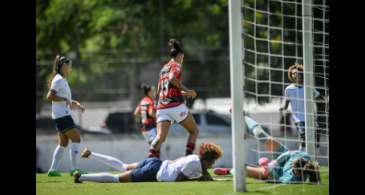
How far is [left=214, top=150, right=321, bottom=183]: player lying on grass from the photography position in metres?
11.7

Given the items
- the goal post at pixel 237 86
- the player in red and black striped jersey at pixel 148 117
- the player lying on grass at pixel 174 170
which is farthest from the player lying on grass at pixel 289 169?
the player in red and black striped jersey at pixel 148 117

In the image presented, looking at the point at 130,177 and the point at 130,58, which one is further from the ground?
the point at 130,58

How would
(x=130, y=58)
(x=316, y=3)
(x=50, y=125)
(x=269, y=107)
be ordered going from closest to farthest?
(x=316, y=3) < (x=269, y=107) < (x=50, y=125) < (x=130, y=58)

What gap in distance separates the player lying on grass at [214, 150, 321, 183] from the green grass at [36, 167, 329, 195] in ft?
0.48

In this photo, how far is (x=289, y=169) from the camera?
11742 millimetres

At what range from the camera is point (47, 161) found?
22.2m

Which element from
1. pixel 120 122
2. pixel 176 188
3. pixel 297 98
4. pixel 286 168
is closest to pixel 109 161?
pixel 176 188

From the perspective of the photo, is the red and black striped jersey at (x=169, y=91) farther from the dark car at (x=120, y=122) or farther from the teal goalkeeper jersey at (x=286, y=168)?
the dark car at (x=120, y=122)

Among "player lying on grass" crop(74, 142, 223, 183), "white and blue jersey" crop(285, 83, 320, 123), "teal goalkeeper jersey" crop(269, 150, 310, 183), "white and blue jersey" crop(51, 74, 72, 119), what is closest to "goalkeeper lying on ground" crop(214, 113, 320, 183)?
"teal goalkeeper jersey" crop(269, 150, 310, 183)

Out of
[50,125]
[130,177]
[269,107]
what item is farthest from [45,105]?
[130,177]

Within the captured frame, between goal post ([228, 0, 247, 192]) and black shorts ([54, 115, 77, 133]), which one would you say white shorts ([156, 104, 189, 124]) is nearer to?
black shorts ([54, 115, 77, 133])

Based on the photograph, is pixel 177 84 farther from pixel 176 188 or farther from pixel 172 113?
pixel 176 188
